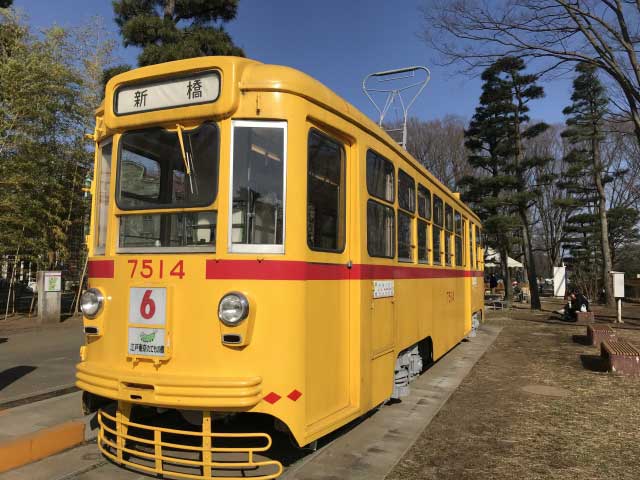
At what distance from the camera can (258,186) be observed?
332cm

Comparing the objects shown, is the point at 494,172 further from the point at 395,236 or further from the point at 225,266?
the point at 225,266

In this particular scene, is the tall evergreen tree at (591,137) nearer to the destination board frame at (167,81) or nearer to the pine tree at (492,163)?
the pine tree at (492,163)

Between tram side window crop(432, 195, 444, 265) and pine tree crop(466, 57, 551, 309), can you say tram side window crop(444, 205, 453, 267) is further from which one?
pine tree crop(466, 57, 551, 309)

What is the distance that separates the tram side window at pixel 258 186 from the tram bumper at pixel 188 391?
0.85 meters

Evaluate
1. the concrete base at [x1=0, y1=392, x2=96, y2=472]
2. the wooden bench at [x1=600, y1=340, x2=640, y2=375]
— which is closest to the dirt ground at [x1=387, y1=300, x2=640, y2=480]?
the wooden bench at [x1=600, y1=340, x2=640, y2=375]

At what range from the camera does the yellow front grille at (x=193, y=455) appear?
3043 mm

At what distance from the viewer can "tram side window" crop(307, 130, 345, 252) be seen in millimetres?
3527

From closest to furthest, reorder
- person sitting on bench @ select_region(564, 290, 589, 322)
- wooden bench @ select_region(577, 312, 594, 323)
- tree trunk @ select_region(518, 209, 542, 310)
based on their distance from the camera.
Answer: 1. wooden bench @ select_region(577, 312, 594, 323)
2. person sitting on bench @ select_region(564, 290, 589, 322)
3. tree trunk @ select_region(518, 209, 542, 310)

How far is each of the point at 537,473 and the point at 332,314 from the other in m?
2.02

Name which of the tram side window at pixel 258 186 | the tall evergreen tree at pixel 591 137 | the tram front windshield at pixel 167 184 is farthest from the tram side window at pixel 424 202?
the tall evergreen tree at pixel 591 137

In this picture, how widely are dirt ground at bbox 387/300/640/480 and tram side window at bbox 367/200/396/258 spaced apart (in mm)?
1737

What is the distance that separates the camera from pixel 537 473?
3.79m

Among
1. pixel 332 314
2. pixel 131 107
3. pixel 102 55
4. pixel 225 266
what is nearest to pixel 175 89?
pixel 131 107

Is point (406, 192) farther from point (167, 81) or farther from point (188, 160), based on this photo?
point (167, 81)
